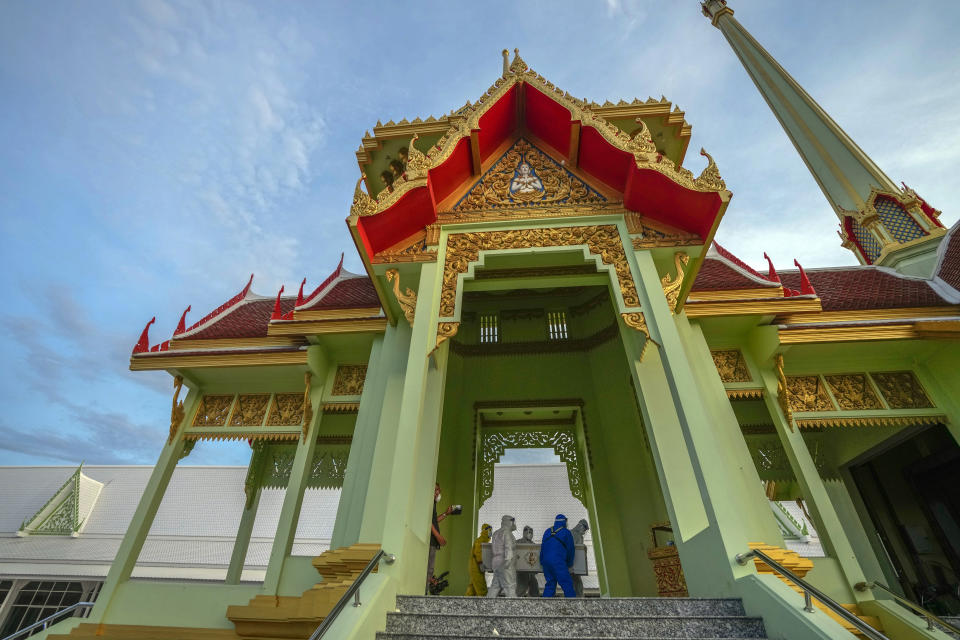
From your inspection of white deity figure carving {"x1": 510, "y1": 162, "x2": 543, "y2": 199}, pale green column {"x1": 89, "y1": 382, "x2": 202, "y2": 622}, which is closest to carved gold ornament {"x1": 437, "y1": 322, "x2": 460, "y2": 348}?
white deity figure carving {"x1": 510, "y1": 162, "x2": 543, "y2": 199}

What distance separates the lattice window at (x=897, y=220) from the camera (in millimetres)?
8992


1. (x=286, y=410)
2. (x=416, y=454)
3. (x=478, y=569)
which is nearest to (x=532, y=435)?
(x=478, y=569)

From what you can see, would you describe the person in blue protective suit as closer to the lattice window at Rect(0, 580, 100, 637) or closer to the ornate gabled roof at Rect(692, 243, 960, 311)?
the ornate gabled roof at Rect(692, 243, 960, 311)

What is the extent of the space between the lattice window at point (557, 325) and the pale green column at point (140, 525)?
18.9ft

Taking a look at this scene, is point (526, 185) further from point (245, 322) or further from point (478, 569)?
point (478, 569)

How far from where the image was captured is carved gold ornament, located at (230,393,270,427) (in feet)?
18.7

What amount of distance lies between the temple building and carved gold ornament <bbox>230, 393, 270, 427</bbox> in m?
0.03

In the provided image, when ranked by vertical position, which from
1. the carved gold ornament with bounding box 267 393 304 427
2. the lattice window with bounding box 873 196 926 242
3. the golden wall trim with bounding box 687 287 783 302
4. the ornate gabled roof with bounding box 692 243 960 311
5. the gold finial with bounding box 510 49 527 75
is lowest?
the carved gold ornament with bounding box 267 393 304 427

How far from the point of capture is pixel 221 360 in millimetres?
5484

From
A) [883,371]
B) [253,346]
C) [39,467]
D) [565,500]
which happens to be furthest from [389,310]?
[39,467]

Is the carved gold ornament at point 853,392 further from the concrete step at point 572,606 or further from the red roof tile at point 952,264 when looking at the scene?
the concrete step at point 572,606

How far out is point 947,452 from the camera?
631 cm

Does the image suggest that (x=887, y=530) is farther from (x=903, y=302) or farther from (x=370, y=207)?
(x=370, y=207)

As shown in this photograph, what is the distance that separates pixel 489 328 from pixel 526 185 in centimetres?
328
